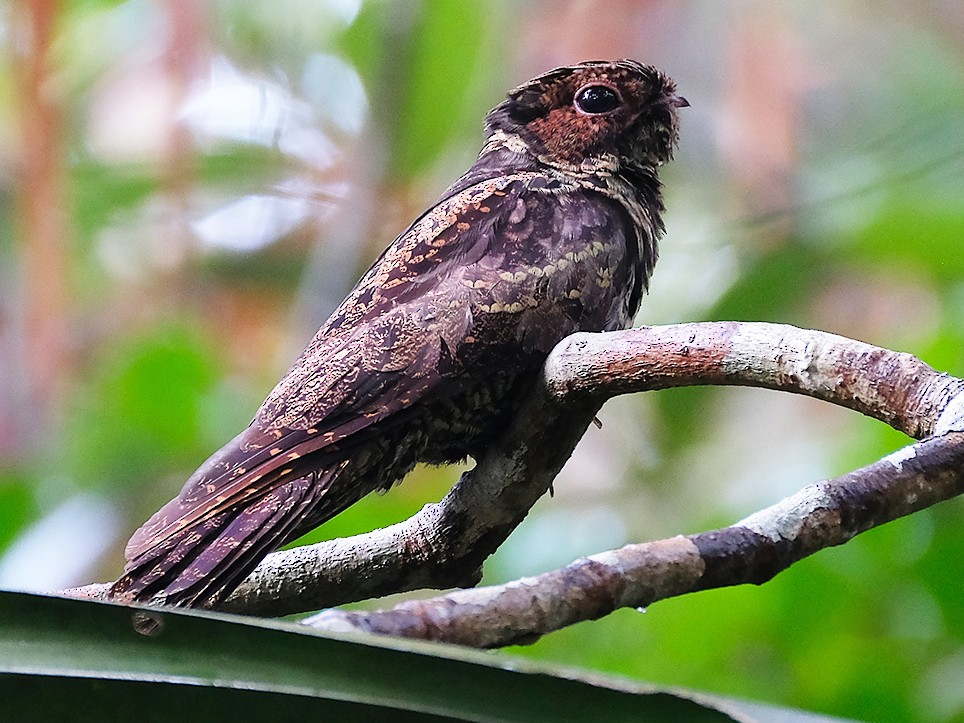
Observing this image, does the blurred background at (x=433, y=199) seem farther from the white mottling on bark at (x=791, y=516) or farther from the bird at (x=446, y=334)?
the white mottling on bark at (x=791, y=516)

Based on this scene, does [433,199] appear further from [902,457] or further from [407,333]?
[902,457]

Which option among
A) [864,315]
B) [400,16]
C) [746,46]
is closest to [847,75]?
[864,315]

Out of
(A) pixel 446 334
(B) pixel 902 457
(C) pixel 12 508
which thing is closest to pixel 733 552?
(B) pixel 902 457

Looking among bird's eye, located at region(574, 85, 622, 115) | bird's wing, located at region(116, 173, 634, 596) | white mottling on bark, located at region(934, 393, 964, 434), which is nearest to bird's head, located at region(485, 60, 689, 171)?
bird's eye, located at region(574, 85, 622, 115)

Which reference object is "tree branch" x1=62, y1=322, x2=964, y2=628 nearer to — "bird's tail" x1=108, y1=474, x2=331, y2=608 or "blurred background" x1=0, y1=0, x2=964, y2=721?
"bird's tail" x1=108, y1=474, x2=331, y2=608

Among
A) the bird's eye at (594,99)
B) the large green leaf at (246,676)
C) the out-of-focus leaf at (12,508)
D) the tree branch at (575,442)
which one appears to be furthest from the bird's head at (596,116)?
the out-of-focus leaf at (12,508)

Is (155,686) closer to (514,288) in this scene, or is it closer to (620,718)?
(620,718)

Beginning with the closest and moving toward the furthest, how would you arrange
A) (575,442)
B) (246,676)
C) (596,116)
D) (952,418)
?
(246,676)
(952,418)
(575,442)
(596,116)
